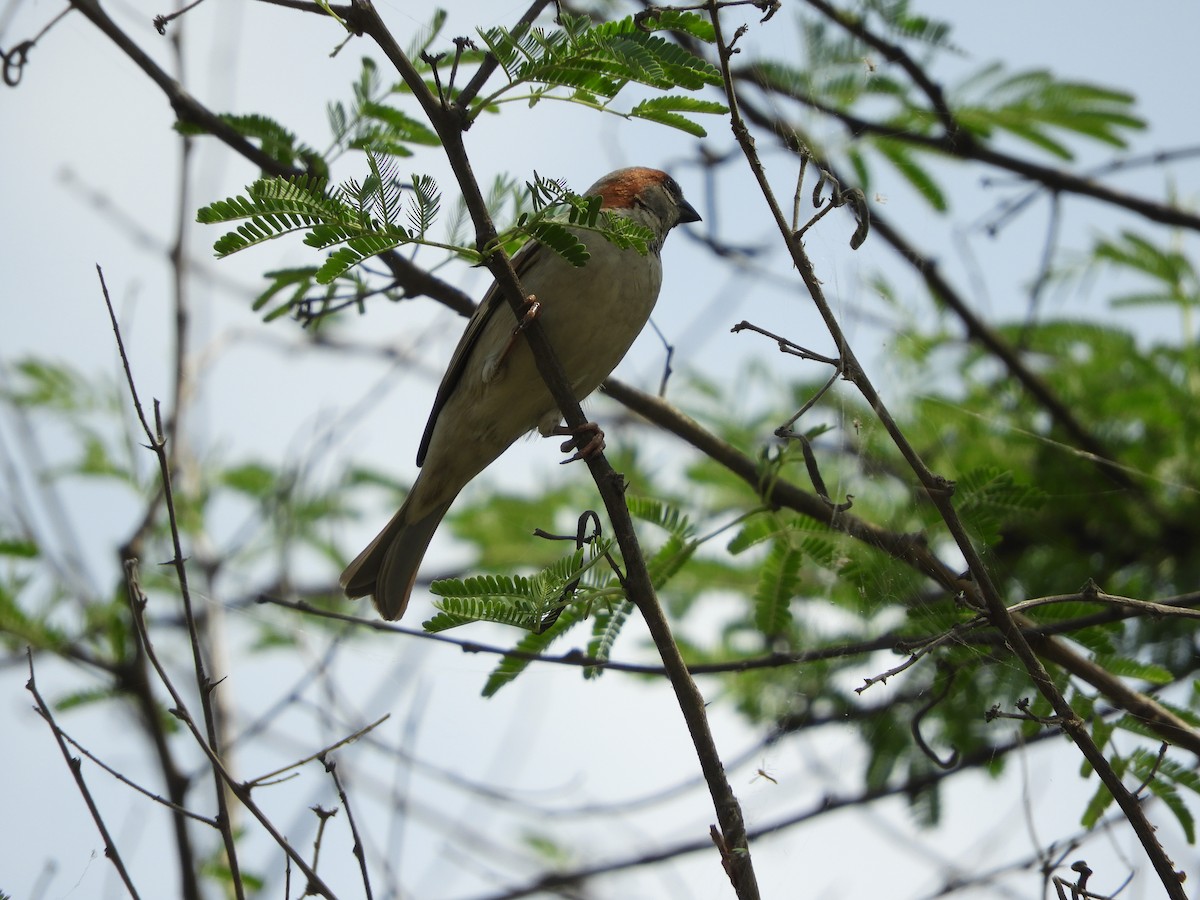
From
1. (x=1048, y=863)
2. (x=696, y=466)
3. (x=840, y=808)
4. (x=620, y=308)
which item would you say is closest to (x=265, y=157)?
(x=620, y=308)

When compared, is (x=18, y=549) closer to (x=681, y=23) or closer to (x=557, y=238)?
(x=557, y=238)

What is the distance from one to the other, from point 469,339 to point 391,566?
3.14 feet

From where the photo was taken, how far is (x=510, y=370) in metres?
4.41

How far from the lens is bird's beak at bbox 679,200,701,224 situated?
5375mm

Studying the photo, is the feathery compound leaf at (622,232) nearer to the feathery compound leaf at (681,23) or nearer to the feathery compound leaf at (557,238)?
the feathery compound leaf at (557,238)

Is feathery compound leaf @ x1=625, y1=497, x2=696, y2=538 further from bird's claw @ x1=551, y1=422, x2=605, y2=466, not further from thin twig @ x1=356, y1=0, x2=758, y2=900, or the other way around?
thin twig @ x1=356, y1=0, x2=758, y2=900

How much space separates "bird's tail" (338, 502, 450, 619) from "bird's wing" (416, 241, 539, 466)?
0.90ft

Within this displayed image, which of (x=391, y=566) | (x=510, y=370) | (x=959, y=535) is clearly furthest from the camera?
(x=391, y=566)

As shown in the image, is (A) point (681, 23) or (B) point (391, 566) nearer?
(A) point (681, 23)

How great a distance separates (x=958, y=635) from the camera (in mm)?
3057

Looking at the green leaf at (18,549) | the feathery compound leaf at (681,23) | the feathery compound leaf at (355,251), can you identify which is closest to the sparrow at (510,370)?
the feathery compound leaf at (681,23)

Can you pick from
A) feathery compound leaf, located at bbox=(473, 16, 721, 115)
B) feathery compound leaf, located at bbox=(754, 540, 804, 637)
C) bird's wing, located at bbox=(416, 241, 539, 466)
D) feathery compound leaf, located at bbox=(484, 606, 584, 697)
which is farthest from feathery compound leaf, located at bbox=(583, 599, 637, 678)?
feathery compound leaf, located at bbox=(473, 16, 721, 115)

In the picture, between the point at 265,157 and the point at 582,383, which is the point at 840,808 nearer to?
the point at 582,383

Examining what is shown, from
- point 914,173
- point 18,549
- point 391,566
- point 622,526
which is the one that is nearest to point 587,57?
point 622,526
